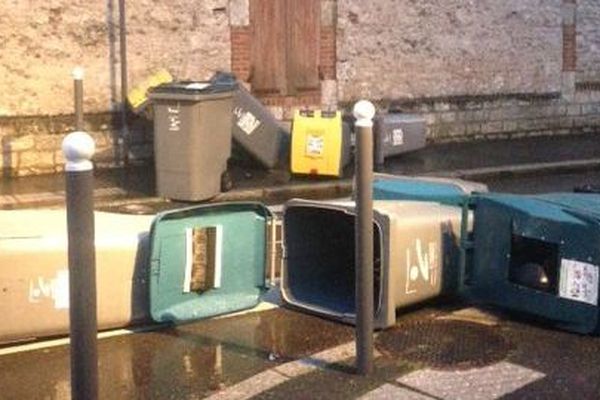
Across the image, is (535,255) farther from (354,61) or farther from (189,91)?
(354,61)

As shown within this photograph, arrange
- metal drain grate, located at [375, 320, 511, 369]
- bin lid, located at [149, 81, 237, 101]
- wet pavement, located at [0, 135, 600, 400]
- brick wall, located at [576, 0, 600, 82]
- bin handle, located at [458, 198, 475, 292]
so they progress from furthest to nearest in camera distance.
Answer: brick wall, located at [576, 0, 600, 82], bin lid, located at [149, 81, 237, 101], bin handle, located at [458, 198, 475, 292], metal drain grate, located at [375, 320, 511, 369], wet pavement, located at [0, 135, 600, 400]

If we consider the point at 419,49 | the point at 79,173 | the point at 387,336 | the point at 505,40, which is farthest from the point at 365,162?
the point at 505,40

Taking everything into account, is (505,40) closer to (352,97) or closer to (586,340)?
(352,97)

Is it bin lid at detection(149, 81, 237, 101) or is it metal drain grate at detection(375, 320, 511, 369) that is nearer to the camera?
metal drain grate at detection(375, 320, 511, 369)

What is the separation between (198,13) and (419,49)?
4328 mm

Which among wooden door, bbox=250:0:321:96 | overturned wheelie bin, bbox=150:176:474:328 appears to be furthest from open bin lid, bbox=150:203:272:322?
wooden door, bbox=250:0:321:96

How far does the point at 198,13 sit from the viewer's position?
521 inches

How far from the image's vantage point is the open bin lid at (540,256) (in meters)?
5.75

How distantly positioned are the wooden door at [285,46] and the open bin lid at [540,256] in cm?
800

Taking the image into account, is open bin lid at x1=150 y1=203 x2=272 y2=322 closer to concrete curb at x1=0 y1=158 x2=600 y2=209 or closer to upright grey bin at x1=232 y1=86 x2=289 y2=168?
concrete curb at x1=0 y1=158 x2=600 y2=209

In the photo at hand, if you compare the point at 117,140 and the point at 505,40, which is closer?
the point at 117,140

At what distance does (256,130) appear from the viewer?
40.4 feet

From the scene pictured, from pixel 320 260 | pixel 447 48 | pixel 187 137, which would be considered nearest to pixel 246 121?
pixel 187 137

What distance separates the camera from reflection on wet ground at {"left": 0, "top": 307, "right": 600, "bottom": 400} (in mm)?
5059
